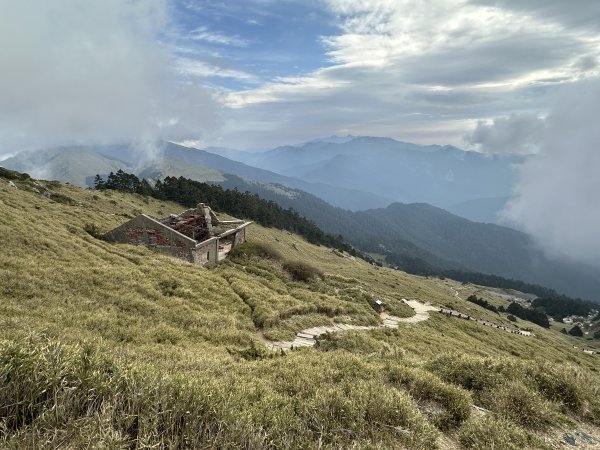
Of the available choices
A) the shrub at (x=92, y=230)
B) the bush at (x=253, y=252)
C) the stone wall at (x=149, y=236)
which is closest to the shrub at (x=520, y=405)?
the stone wall at (x=149, y=236)

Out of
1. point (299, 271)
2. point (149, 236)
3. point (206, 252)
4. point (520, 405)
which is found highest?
point (520, 405)

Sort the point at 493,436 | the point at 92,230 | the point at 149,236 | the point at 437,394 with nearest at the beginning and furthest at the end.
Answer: the point at 493,436, the point at 437,394, the point at 149,236, the point at 92,230

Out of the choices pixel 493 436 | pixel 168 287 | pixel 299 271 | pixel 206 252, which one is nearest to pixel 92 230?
pixel 206 252

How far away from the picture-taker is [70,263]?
2000 centimetres

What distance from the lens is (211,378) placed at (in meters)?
7.92

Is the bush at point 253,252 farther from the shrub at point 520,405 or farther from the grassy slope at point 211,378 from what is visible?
the shrub at point 520,405

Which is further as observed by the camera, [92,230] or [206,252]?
[206,252]

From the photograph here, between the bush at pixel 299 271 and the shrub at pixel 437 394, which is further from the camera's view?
the bush at pixel 299 271

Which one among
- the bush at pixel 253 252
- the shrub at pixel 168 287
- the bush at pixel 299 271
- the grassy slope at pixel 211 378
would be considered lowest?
the bush at pixel 299 271

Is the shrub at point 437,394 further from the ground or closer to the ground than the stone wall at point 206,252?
further from the ground

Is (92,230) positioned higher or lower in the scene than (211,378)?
lower

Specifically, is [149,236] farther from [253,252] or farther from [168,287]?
[168,287]

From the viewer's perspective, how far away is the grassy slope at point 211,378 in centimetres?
515

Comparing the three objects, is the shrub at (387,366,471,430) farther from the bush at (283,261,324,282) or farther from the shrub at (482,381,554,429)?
the bush at (283,261,324,282)
